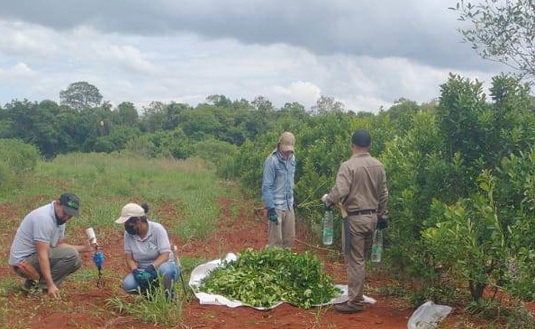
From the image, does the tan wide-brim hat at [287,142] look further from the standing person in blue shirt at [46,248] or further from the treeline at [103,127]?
the treeline at [103,127]

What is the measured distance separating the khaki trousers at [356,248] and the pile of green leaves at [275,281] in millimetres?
466

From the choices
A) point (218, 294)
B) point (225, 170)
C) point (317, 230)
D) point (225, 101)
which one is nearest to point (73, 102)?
point (225, 101)

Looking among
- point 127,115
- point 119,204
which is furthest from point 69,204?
point 127,115

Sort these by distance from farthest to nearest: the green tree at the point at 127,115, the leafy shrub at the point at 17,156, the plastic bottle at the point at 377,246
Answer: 1. the green tree at the point at 127,115
2. the leafy shrub at the point at 17,156
3. the plastic bottle at the point at 377,246

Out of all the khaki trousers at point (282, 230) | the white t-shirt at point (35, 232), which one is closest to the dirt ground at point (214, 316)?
the white t-shirt at point (35, 232)

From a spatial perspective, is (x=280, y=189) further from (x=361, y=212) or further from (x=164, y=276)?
(x=164, y=276)

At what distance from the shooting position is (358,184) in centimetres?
688

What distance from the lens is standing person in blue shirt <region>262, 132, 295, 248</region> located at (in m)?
8.72

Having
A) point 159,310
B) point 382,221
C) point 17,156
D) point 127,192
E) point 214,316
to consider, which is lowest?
point 127,192

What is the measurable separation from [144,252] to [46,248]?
1047mm

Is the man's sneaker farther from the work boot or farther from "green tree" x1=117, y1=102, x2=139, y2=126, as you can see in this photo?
"green tree" x1=117, y1=102, x2=139, y2=126

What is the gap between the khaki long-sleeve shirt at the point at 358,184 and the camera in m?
6.84

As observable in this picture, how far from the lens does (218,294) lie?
24.0 ft

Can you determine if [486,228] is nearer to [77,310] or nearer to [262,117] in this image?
[77,310]
